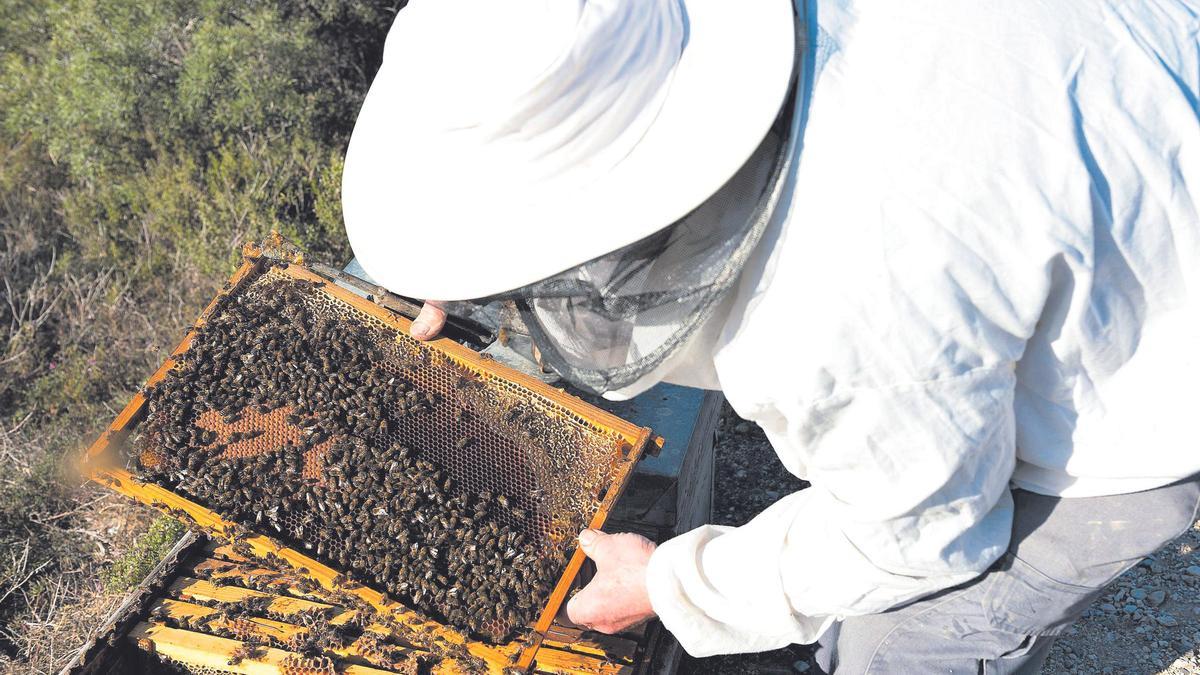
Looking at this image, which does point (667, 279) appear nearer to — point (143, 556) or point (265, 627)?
point (265, 627)

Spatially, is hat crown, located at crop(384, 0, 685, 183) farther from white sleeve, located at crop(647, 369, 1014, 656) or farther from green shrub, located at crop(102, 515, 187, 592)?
green shrub, located at crop(102, 515, 187, 592)

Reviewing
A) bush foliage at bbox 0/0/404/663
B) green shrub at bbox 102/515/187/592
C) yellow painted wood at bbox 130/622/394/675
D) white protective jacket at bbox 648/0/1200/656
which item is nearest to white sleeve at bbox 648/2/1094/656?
white protective jacket at bbox 648/0/1200/656

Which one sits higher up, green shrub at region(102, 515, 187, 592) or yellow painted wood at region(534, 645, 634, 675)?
yellow painted wood at region(534, 645, 634, 675)

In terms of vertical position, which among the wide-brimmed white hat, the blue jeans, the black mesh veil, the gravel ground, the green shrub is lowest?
the green shrub

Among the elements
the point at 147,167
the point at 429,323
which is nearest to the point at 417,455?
the point at 429,323

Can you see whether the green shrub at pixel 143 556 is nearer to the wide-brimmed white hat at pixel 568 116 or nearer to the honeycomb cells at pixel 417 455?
the honeycomb cells at pixel 417 455

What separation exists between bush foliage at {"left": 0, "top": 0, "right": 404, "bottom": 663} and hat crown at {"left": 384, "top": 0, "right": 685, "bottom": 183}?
4475 mm

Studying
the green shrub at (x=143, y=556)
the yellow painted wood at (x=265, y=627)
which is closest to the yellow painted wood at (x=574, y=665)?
the yellow painted wood at (x=265, y=627)

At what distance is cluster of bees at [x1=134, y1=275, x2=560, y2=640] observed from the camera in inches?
128

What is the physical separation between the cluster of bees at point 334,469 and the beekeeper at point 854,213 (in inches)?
48.2

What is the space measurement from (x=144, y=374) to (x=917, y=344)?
5285mm

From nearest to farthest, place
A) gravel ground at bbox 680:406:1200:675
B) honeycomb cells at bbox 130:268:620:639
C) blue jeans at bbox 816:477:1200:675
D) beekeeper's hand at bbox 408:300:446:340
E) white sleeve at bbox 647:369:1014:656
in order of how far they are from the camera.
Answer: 1. white sleeve at bbox 647:369:1014:656
2. blue jeans at bbox 816:477:1200:675
3. honeycomb cells at bbox 130:268:620:639
4. beekeeper's hand at bbox 408:300:446:340
5. gravel ground at bbox 680:406:1200:675

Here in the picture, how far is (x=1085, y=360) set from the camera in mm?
2186

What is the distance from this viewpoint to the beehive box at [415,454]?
3289 mm
